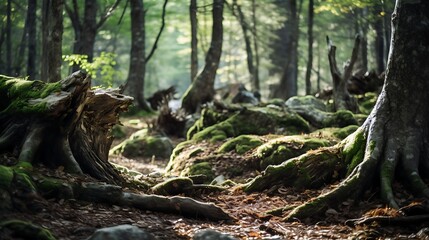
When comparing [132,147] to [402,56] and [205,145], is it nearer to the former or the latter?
[205,145]

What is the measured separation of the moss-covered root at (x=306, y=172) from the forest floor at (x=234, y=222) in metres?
0.35

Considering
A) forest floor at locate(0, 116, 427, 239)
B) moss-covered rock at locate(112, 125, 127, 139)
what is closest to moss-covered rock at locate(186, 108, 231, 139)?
moss-covered rock at locate(112, 125, 127, 139)

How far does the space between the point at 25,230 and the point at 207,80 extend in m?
15.0

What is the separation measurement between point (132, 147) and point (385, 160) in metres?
9.48

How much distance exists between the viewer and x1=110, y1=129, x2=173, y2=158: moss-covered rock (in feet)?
47.5

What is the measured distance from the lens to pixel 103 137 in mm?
7906

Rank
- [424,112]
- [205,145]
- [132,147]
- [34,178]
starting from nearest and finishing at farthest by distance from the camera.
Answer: [34,178] → [424,112] → [205,145] → [132,147]

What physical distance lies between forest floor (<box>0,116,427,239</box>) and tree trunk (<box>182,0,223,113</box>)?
1175 cm

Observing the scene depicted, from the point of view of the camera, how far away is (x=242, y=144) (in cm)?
1058

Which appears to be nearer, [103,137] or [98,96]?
[98,96]

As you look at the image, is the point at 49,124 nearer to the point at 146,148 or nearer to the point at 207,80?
the point at 146,148

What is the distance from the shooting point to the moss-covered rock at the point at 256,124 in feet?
40.6

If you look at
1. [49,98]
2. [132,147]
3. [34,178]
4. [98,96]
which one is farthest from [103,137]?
[132,147]

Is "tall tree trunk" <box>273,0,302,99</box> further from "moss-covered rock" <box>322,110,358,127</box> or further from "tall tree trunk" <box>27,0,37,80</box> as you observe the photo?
"tall tree trunk" <box>27,0,37,80</box>
